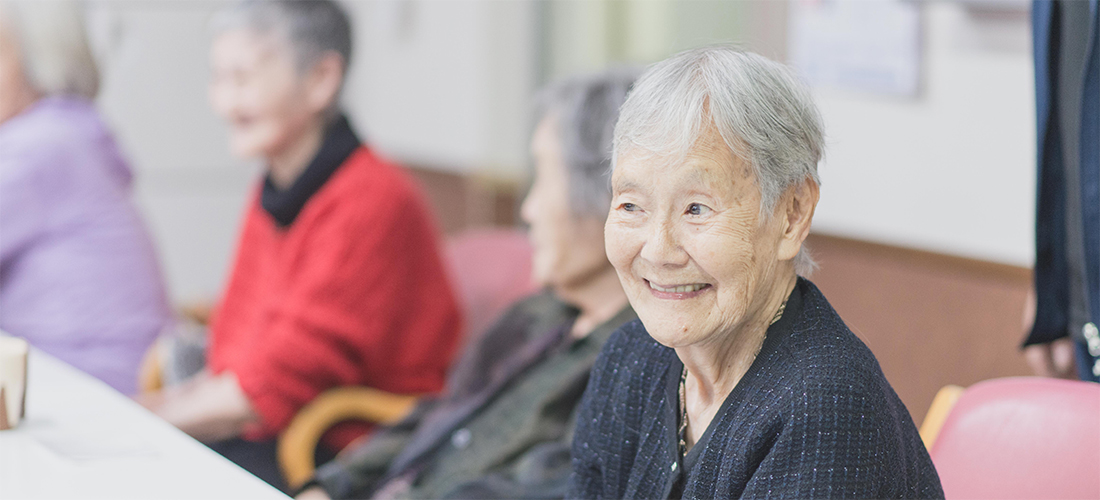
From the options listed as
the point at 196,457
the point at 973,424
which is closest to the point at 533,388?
the point at 196,457

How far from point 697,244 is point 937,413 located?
0.51 meters

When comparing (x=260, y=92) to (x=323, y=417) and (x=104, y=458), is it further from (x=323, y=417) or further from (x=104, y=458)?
(x=104, y=458)

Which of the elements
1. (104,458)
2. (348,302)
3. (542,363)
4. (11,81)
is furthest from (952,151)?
(11,81)

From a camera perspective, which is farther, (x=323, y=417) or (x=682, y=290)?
(x=323, y=417)

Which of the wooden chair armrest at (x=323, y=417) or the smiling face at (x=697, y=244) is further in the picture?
the wooden chair armrest at (x=323, y=417)

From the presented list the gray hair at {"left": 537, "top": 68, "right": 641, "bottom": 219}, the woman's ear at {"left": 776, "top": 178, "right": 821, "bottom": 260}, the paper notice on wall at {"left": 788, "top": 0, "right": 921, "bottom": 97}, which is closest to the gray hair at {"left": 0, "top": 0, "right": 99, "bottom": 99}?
the gray hair at {"left": 537, "top": 68, "right": 641, "bottom": 219}

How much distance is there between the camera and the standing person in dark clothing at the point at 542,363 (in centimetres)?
175

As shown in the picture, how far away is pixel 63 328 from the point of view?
2.18 m

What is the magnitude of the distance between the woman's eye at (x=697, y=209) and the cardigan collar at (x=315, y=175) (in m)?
1.37

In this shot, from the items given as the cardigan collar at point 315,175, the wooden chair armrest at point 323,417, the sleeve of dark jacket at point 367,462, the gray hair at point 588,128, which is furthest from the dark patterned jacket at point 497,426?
the cardigan collar at point 315,175

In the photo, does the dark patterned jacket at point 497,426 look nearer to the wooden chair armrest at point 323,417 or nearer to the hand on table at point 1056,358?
the wooden chair armrest at point 323,417

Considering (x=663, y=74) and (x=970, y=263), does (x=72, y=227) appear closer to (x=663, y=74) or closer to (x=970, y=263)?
(x=663, y=74)

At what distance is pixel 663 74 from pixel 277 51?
1401 millimetres

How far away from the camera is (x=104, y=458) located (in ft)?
4.35
